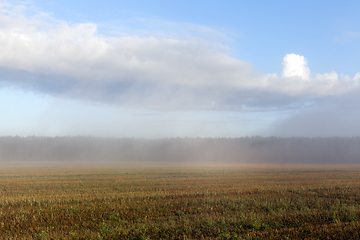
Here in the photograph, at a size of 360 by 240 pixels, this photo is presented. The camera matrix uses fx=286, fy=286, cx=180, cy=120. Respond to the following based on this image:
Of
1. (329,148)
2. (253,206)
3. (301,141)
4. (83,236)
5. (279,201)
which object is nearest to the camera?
(83,236)

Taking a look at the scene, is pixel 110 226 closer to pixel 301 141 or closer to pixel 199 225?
pixel 199 225

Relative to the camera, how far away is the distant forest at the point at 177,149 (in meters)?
161

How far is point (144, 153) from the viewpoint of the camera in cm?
17712

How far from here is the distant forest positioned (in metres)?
161

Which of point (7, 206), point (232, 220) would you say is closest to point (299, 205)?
point (232, 220)

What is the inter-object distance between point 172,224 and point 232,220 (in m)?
2.38

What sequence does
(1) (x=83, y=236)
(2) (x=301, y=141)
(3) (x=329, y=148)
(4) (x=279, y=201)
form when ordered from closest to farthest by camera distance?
(1) (x=83, y=236)
(4) (x=279, y=201)
(3) (x=329, y=148)
(2) (x=301, y=141)

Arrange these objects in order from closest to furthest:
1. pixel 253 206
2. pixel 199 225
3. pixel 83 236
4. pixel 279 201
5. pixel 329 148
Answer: pixel 83 236 < pixel 199 225 < pixel 253 206 < pixel 279 201 < pixel 329 148

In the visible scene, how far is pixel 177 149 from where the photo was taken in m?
179

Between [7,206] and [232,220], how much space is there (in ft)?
41.1

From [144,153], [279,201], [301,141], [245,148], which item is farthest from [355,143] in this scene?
[279,201]

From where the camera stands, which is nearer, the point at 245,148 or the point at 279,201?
the point at 279,201

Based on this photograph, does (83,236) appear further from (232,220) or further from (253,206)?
(253,206)

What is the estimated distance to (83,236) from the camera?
32.0 ft
